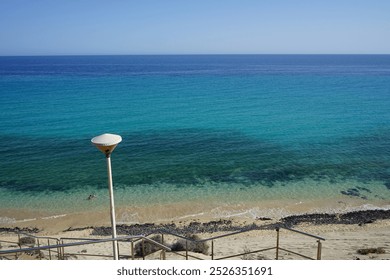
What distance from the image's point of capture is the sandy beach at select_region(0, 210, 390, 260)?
13.1 metres

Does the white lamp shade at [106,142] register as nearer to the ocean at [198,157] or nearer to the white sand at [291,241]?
the white sand at [291,241]

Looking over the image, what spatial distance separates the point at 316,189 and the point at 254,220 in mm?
5868

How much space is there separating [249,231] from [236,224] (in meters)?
0.99

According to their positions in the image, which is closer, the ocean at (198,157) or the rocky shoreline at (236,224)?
the rocky shoreline at (236,224)

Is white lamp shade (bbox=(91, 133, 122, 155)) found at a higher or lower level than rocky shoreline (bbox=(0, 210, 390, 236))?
higher

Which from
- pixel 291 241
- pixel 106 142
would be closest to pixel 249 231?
pixel 291 241

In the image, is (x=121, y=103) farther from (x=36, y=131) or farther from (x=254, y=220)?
(x=254, y=220)

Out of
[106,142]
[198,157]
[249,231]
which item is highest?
[106,142]

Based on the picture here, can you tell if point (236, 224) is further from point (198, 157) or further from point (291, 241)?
point (198, 157)

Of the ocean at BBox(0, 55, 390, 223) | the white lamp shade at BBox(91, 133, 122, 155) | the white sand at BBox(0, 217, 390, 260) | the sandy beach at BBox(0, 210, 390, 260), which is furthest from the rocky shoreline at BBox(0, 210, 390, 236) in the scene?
the white lamp shade at BBox(91, 133, 122, 155)

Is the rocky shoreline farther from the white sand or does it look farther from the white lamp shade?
the white lamp shade

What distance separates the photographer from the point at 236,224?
57.9ft

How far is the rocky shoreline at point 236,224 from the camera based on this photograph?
16922mm

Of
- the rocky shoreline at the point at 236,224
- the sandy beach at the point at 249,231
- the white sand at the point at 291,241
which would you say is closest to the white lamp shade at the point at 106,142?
the white sand at the point at 291,241
